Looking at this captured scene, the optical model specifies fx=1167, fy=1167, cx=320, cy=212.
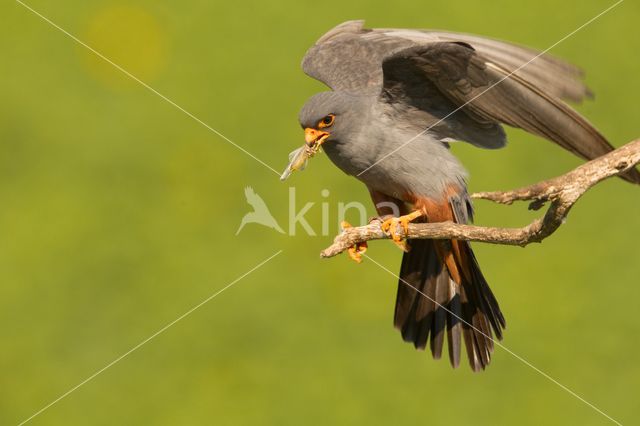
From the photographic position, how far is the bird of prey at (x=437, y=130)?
254 inches

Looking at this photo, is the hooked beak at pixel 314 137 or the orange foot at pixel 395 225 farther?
the hooked beak at pixel 314 137

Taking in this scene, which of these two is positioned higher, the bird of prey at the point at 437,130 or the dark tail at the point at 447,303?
the bird of prey at the point at 437,130

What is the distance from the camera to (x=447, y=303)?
7.56 meters

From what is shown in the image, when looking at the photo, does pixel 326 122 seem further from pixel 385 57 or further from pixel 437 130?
pixel 437 130

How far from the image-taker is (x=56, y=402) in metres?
9.57

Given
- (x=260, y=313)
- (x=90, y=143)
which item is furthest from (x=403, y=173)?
(x=90, y=143)

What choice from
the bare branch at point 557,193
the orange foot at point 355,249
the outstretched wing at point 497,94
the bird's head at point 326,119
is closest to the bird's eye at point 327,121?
the bird's head at point 326,119

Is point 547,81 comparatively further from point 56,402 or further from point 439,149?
point 56,402

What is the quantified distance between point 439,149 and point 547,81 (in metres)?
0.76

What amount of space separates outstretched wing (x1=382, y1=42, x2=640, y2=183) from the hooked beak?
1.73 ft

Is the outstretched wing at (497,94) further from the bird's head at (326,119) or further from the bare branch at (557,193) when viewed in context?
the bare branch at (557,193)

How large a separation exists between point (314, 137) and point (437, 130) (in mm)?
755

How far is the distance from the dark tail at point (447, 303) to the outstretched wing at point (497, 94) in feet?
3.37

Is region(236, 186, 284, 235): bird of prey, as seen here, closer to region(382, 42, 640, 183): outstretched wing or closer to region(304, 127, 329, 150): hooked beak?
region(304, 127, 329, 150): hooked beak
